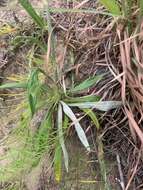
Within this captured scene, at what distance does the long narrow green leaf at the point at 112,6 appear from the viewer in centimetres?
162

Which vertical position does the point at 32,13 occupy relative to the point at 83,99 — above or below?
above

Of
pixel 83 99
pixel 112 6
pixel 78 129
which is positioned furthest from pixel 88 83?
pixel 112 6

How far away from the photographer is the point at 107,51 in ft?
5.61

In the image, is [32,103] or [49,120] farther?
[49,120]

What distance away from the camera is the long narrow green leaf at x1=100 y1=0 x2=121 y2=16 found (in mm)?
1625

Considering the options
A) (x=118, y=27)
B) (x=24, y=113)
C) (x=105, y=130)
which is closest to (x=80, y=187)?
(x=105, y=130)

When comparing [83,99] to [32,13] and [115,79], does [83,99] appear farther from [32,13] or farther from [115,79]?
[32,13]

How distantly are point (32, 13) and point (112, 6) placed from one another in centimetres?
28

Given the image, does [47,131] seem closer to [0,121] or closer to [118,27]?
[0,121]

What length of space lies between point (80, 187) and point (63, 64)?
0.44m

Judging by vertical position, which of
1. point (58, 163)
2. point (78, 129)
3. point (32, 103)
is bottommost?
point (58, 163)

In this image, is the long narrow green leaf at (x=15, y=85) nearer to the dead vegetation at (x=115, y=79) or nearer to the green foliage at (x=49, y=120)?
the green foliage at (x=49, y=120)

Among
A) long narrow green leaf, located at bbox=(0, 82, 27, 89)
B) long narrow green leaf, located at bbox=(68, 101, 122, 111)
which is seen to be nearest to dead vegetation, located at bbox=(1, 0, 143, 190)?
long narrow green leaf, located at bbox=(68, 101, 122, 111)

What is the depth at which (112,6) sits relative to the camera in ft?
5.36
